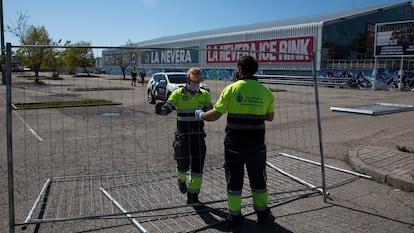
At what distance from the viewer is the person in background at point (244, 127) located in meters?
3.88

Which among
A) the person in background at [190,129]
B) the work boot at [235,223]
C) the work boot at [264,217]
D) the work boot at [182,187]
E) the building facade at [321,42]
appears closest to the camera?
the work boot at [235,223]

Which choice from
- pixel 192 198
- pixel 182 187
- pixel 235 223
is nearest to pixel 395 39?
pixel 182 187

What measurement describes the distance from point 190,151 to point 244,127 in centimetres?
112

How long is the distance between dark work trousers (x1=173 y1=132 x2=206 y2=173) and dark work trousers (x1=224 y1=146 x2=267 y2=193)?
29.7 inches

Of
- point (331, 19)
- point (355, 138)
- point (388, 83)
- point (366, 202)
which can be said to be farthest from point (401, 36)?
point (366, 202)

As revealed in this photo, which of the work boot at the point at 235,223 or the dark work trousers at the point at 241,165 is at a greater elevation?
the dark work trousers at the point at 241,165

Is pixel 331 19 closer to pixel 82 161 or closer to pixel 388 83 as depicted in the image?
pixel 388 83

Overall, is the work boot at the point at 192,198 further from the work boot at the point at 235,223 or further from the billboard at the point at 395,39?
the billboard at the point at 395,39

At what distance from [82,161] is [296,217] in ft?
14.6

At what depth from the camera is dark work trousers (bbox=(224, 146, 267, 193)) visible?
13.1 feet

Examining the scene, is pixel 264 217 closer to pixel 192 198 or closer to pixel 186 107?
pixel 192 198

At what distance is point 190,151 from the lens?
15.7 feet

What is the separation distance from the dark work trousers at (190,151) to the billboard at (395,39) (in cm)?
2978

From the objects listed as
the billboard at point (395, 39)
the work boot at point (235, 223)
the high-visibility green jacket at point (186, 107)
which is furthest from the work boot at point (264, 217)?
the billboard at point (395, 39)
